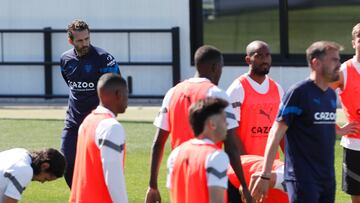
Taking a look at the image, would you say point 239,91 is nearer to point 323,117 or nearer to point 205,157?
point 323,117

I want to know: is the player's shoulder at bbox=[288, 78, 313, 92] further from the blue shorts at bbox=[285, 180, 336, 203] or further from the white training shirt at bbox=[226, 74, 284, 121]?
the white training shirt at bbox=[226, 74, 284, 121]

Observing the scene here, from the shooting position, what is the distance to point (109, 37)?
21.5 metres

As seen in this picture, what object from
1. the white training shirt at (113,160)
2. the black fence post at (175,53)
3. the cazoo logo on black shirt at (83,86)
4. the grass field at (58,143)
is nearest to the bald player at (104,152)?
the white training shirt at (113,160)

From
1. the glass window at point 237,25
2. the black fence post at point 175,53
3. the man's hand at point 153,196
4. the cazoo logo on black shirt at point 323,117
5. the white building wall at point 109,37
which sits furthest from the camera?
the white building wall at point 109,37

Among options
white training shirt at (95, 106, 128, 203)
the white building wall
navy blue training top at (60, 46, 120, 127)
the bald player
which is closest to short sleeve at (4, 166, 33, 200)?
the bald player

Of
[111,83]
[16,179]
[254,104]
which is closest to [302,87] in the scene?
[254,104]

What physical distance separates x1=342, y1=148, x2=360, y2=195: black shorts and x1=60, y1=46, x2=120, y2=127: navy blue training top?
2575 mm

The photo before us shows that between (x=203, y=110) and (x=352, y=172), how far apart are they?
3819 mm

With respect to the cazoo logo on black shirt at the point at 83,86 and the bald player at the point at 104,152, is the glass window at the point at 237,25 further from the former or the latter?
the bald player at the point at 104,152

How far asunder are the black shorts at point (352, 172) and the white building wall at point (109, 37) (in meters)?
10.2

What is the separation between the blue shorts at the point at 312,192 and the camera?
867 centimetres

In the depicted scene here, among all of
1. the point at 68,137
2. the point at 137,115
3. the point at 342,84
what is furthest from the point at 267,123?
the point at 137,115

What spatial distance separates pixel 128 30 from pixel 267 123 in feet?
38.0

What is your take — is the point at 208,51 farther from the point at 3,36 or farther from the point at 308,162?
the point at 3,36
